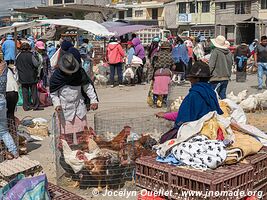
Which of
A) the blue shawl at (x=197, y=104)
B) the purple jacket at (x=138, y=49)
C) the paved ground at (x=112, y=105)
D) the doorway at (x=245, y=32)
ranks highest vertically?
the doorway at (x=245, y=32)

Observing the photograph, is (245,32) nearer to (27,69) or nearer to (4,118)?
(27,69)

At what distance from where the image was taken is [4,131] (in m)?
6.32

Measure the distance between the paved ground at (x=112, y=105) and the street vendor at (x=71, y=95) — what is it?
72cm

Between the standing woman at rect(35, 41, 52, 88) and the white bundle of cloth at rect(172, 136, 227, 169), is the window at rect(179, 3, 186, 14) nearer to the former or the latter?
the standing woman at rect(35, 41, 52, 88)

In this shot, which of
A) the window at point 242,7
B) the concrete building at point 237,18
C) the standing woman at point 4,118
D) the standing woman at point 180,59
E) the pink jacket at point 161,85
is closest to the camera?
the standing woman at point 4,118

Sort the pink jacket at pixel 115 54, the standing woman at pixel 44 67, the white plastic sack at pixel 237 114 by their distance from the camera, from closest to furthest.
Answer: the white plastic sack at pixel 237 114 → the standing woman at pixel 44 67 → the pink jacket at pixel 115 54

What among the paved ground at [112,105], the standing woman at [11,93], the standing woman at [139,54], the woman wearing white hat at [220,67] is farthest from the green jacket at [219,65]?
the standing woman at [139,54]

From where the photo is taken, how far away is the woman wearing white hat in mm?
9250

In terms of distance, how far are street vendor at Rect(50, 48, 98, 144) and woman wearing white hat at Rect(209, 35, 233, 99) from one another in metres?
3.82

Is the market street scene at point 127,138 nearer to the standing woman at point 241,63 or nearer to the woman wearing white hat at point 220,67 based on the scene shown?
the woman wearing white hat at point 220,67

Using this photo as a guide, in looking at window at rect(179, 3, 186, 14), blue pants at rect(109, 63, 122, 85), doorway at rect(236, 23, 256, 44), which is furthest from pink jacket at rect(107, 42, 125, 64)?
window at rect(179, 3, 186, 14)

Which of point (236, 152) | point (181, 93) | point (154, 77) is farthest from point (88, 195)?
point (181, 93)

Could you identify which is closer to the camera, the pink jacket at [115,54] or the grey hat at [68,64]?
the grey hat at [68,64]

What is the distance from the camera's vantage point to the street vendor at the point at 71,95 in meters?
5.82
